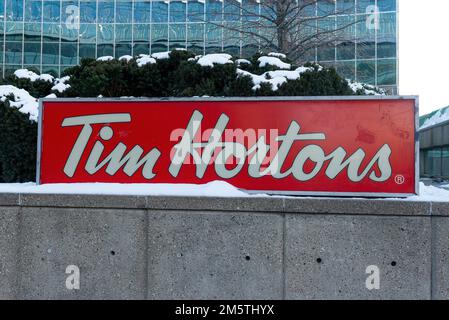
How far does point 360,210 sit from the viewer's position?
4527 mm

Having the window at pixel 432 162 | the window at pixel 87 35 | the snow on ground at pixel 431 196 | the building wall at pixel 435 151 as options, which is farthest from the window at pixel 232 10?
the window at pixel 87 35

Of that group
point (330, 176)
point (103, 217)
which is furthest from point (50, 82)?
point (330, 176)

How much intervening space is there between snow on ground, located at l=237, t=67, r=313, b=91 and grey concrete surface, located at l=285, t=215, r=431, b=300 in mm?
2598

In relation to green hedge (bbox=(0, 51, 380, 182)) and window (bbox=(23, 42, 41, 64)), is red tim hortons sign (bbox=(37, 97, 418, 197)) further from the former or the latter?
window (bbox=(23, 42, 41, 64))

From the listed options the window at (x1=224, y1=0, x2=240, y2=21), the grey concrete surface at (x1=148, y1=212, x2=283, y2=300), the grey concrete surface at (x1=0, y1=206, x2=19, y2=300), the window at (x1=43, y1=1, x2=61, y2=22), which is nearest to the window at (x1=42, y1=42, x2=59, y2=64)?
the window at (x1=43, y1=1, x2=61, y2=22)

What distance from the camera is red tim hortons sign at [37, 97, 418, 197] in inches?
187

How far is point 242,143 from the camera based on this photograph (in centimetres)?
501

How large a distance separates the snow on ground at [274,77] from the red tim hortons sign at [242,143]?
172cm

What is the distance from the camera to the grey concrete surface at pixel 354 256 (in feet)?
14.6

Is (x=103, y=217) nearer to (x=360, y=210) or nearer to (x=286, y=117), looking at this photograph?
(x=286, y=117)

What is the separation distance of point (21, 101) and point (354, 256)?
15.9 feet

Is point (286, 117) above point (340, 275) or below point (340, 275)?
above

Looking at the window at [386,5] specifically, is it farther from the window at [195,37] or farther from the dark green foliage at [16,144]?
the dark green foliage at [16,144]

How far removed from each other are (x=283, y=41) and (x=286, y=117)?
8.36m
